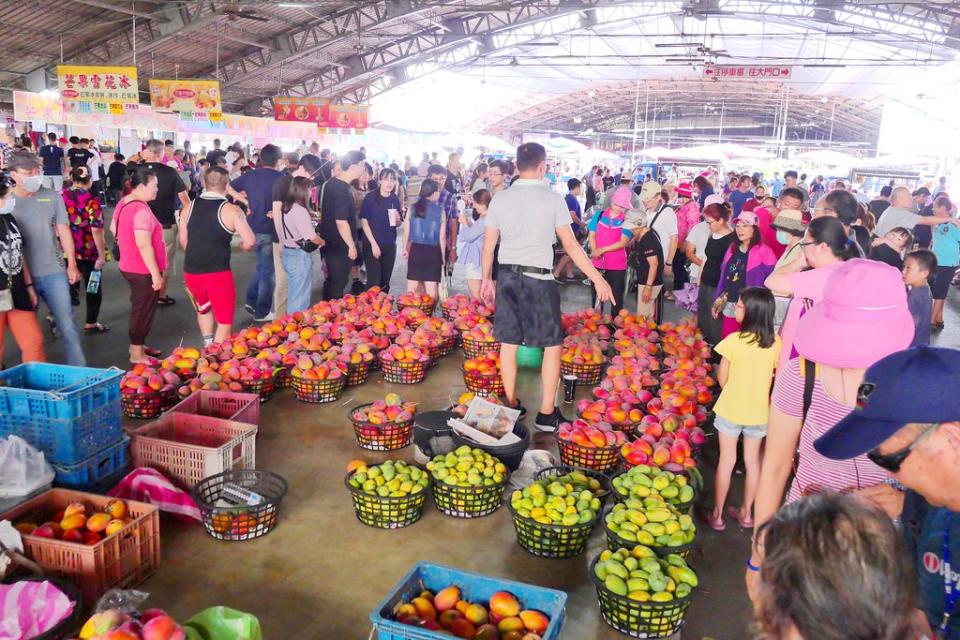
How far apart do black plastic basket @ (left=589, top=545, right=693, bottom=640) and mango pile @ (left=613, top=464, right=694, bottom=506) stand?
63 cm

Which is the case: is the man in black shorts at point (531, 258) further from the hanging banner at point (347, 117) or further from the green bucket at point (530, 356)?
the hanging banner at point (347, 117)

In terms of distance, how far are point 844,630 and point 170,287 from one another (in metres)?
8.99

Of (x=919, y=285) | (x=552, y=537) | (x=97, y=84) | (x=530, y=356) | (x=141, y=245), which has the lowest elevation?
(x=552, y=537)

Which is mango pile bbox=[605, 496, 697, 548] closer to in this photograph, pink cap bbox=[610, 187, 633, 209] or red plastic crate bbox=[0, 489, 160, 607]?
Answer: red plastic crate bbox=[0, 489, 160, 607]

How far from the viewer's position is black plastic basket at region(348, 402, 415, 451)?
4137 mm

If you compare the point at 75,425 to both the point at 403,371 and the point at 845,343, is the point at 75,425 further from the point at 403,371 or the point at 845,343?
the point at 845,343

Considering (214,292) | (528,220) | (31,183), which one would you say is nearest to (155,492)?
(214,292)

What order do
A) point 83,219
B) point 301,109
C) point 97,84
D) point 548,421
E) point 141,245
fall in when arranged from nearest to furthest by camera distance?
1. point 548,421
2. point 141,245
3. point 83,219
4. point 97,84
5. point 301,109

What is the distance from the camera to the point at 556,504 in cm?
315

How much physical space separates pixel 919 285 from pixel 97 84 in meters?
14.5

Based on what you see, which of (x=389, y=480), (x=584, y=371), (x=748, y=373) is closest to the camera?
(x=389, y=480)

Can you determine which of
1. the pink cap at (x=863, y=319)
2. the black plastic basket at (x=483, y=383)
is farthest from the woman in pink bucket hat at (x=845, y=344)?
the black plastic basket at (x=483, y=383)

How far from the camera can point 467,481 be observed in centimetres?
343

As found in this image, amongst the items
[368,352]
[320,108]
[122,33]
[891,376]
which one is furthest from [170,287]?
[320,108]
